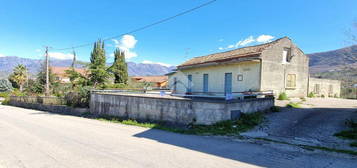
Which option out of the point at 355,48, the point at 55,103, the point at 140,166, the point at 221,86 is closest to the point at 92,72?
the point at 55,103

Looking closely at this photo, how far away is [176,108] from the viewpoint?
8.44 metres

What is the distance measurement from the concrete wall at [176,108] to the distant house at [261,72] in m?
3.32

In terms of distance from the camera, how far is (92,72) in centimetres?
1636

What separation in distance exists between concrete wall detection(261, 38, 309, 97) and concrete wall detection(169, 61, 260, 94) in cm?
66

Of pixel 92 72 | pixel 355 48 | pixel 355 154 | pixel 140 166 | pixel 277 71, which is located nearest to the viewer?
pixel 140 166

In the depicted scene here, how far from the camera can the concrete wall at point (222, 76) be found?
520 inches

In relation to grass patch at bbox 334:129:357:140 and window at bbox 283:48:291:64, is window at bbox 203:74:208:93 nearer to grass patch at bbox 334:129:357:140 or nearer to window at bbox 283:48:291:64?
window at bbox 283:48:291:64

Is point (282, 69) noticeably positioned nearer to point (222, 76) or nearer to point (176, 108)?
point (222, 76)

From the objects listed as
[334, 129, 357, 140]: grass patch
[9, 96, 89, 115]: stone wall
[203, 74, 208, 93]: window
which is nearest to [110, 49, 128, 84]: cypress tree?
[9, 96, 89, 115]: stone wall

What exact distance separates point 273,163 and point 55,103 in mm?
18642

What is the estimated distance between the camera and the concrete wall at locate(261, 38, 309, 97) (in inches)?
521

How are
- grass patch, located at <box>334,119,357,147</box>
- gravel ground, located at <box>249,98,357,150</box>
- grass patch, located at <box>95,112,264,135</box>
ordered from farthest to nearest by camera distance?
grass patch, located at <box>95,112,264,135</box>
grass patch, located at <box>334,119,357,147</box>
gravel ground, located at <box>249,98,357,150</box>

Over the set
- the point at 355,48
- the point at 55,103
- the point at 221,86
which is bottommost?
the point at 55,103

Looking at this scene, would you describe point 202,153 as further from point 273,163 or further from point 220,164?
point 273,163
